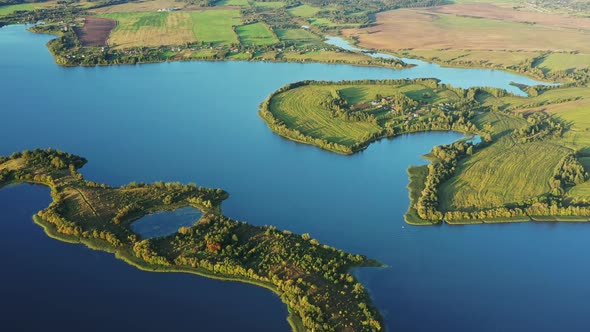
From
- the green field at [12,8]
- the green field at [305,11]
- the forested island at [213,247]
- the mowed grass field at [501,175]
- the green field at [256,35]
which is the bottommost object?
the mowed grass field at [501,175]

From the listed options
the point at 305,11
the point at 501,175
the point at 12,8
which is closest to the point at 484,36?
the point at 305,11

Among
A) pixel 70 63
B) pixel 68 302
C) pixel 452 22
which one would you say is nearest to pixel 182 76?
pixel 70 63

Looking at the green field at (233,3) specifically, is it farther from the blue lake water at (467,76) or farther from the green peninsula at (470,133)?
the green peninsula at (470,133)

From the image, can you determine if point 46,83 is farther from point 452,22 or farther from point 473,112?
point 452,22

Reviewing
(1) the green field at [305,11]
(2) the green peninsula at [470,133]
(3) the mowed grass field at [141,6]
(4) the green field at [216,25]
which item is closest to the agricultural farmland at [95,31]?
(3) the mowed grass field at [141,6]

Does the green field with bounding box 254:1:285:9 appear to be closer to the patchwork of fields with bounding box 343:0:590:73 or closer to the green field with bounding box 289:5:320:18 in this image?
the green field with bounding box 289:5:320:18
